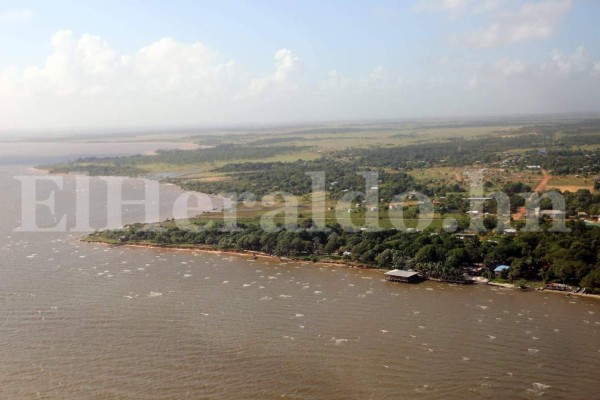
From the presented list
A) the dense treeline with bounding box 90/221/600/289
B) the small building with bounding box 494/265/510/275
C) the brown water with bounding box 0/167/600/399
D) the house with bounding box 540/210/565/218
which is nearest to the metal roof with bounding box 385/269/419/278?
the brown water with bounding box 0/167/600/399

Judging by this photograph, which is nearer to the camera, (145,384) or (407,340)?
(145,384)

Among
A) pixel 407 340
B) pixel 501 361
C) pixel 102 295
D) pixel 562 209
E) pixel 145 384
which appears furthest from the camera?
pixel 562 209

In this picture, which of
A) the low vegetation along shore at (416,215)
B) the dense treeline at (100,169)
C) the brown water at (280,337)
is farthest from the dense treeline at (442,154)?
the brown water at (280,337)

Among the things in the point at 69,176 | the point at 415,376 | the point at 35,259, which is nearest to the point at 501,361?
the point at 415,376

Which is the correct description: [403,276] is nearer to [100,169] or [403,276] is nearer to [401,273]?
[401,273]

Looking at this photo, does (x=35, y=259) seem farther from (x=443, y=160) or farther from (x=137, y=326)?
(x=443, y=160)

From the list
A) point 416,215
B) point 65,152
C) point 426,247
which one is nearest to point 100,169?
point 65,152
